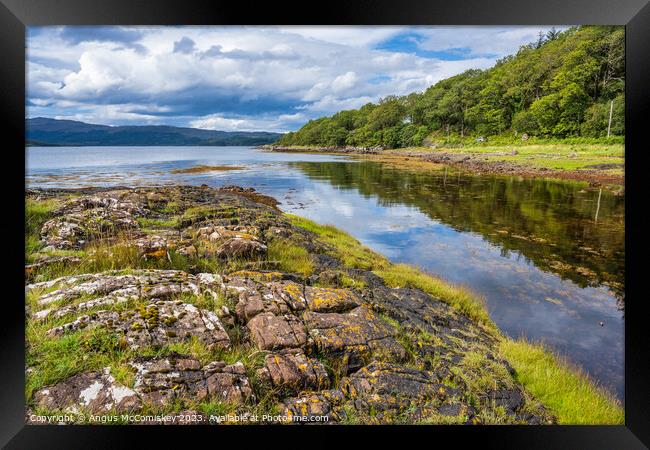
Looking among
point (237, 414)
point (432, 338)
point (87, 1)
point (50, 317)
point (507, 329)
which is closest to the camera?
point (237, 414)

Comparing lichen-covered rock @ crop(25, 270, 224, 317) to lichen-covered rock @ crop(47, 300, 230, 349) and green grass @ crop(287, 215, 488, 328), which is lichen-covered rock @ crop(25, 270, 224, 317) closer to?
lichen-covered rock @ crop(47, 300, 230, 349)

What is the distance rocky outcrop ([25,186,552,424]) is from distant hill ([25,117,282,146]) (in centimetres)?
140

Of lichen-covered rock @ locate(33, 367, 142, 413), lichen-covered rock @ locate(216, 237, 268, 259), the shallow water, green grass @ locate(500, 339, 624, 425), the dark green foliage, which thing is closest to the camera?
lichen-covered rock @ locate(33, 367, 142, 413)

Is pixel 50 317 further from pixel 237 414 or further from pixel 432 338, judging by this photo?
pixel 432 338

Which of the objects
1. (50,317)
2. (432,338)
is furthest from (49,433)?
(432,338)

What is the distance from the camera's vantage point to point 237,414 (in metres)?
2.85

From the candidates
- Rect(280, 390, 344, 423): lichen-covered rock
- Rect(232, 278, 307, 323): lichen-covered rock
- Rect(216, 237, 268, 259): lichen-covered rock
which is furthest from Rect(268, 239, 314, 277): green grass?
Rect(280, 390, 344, 423): lichen-covered rock

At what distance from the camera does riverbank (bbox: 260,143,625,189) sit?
759cm

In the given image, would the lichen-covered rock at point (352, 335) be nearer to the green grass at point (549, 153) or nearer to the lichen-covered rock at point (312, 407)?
the lichen-covered rock at point (312, 407)

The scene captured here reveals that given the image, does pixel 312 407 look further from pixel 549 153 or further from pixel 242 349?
pixel 549 153

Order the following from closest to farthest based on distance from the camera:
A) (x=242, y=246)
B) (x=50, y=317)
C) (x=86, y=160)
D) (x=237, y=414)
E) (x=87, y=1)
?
(x=237, y=414) < (x=50, y=317) < (x=87, y=1) < (x=242, y=246) < (x=86, y=160)

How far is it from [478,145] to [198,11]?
12.2 metres

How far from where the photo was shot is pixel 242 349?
9.95ft
